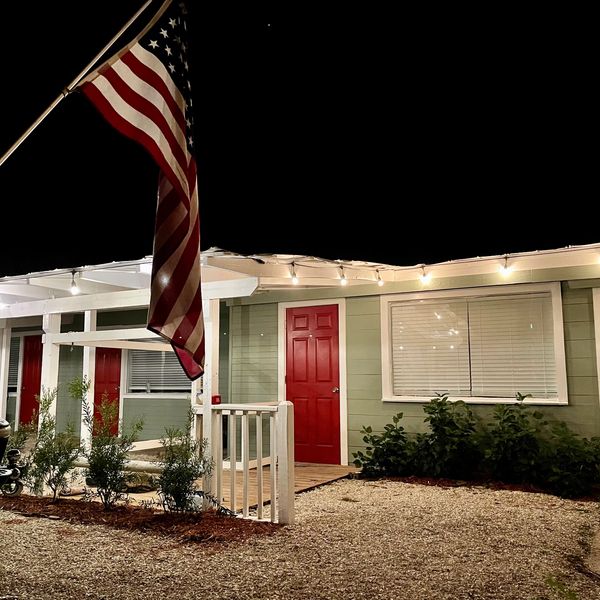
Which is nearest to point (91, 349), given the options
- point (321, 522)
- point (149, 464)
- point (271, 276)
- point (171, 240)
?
point (149, 464)

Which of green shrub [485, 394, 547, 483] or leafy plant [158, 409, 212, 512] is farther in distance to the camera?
green shrub [485, 394, 547, 483]

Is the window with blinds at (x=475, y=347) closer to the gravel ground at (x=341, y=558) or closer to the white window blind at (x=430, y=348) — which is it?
the white window blind at (x=430, y=348)

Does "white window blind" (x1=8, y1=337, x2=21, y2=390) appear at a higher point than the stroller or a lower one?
higher

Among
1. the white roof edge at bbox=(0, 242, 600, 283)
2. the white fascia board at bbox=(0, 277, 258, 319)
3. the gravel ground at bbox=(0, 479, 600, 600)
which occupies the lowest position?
the gravel ground at bbox=(0, 479, 600, 600)

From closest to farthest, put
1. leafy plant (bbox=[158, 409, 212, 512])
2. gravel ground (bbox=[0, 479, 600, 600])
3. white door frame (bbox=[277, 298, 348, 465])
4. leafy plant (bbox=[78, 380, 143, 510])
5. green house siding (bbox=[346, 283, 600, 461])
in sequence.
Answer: gravel ground (bbox=[0, 479, 600, 600]) → leafy plant (bbox=[158, 409, 212, 512]) → leafy plant (bbox=[78, 380, 143, 510]) → green house siding (bbox=[346, 283, 600, 461]) → white door frame (bbox=[277, 298, 348, 465])

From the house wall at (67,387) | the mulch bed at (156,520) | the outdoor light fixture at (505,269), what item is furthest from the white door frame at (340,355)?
the house wall at (67,387)

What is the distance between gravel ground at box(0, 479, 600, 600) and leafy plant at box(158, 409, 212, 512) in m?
0.43

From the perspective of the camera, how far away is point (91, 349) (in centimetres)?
680

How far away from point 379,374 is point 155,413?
13.1 feet

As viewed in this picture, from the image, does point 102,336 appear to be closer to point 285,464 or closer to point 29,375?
point 285,464

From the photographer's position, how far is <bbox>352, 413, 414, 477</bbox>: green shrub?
638 centimetres

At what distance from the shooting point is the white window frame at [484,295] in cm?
605

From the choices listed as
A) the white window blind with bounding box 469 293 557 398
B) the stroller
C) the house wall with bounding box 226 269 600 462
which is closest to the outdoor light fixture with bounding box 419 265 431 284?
the house wall with bounding box 226 269 600 462

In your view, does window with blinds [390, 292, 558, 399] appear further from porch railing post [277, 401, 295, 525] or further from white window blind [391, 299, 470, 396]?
porch railing post [277, 401, 295, 525]
